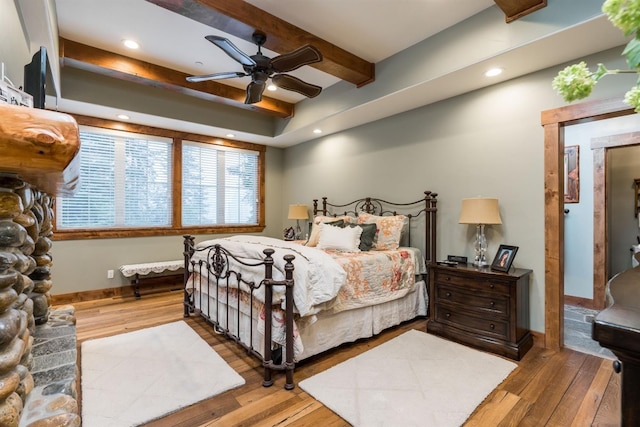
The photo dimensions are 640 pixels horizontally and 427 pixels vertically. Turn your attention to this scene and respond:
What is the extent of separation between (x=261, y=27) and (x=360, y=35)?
3.35ft

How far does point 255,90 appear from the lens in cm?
320

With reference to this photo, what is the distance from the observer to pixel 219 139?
17.9 ft

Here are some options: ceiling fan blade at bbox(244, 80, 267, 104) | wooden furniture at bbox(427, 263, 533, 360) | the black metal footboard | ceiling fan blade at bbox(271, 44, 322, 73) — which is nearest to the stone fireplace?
the black metal footboard

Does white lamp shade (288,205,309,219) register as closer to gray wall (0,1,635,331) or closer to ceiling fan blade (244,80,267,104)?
gray wall (0,1,635,331)

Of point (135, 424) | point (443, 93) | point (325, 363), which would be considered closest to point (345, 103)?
point (443, 93)

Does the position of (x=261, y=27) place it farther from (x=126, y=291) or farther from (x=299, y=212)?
(x=126, y=291)

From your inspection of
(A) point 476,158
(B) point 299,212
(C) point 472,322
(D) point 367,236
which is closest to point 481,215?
(A) point 476,158

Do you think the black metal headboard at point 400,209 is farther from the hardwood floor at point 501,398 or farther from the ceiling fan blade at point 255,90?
the ceiling fan blade at point 255,90

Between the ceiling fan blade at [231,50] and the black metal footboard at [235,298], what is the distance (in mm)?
1652

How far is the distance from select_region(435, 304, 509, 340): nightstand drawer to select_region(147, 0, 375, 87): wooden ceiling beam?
107 inches

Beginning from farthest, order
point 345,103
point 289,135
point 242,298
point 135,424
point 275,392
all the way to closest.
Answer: point 289,135
point 345,103
point 242,298
point 275,392
point 135,424

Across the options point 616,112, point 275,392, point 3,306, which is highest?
point 616,112

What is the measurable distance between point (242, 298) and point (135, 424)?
43.5 inches

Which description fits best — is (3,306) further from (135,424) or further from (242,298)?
(242,298)
